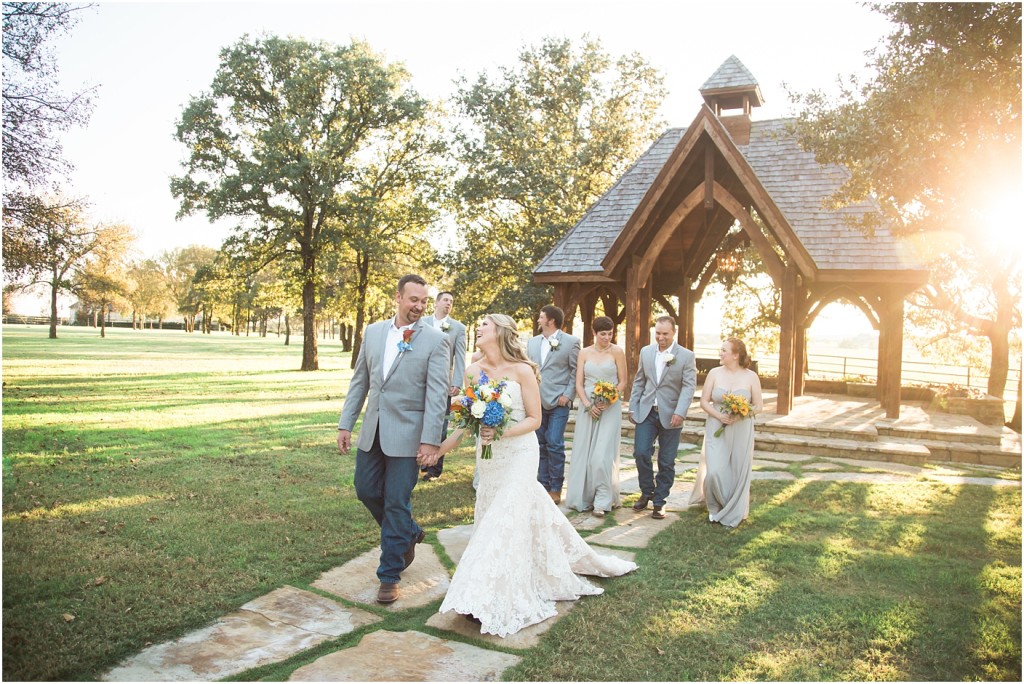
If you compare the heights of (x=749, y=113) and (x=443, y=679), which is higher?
(x=749, y=113)

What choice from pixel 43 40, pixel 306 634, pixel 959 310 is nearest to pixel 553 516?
pixel 306 634

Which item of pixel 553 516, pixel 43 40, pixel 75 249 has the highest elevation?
pixel 43 40

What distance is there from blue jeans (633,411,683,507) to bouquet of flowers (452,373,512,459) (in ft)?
10.4

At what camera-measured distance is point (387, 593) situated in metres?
4.76

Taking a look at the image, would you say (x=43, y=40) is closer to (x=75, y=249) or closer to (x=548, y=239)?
(x=75, y=249)

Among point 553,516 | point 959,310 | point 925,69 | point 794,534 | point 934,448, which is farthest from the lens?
point 959,310

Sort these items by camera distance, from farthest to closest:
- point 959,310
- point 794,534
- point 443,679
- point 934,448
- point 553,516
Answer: point 959,310, point 934,448, point 794,534, point 553,516, point 443,679

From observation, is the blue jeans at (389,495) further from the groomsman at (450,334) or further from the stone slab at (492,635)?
the groomsman at (450,334)

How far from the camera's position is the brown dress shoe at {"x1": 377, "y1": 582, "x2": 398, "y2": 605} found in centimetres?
474

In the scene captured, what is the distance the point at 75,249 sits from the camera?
769 centimetres

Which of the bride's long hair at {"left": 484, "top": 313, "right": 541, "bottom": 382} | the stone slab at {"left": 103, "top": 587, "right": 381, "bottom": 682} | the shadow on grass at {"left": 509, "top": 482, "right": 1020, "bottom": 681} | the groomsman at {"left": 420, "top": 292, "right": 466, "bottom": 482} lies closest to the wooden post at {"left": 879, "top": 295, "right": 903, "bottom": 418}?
the shadow on grass at {"left": 509, "top": 482, "right": 1020, "bottom": 681}

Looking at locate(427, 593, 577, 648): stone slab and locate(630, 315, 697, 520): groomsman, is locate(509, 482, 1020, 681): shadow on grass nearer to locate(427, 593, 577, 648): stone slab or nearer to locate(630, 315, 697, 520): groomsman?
locate(427, 593, 577, 648): stone slab

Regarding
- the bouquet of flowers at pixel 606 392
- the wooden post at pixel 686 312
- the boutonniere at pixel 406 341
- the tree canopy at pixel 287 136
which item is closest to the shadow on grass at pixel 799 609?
the bouquet of flowers at pixel 606 392

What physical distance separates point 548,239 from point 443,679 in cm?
2080
